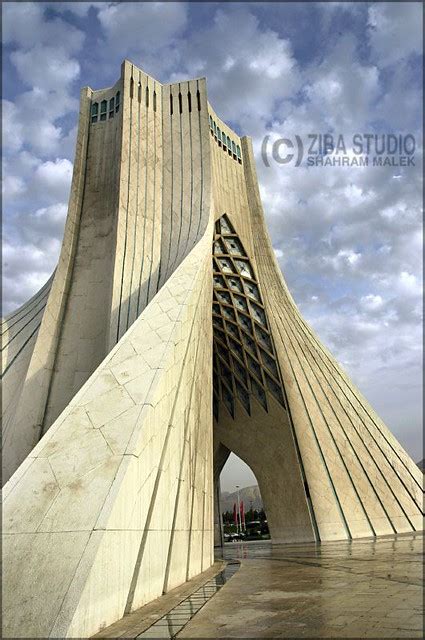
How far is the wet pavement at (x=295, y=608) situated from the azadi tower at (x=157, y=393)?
319 mm

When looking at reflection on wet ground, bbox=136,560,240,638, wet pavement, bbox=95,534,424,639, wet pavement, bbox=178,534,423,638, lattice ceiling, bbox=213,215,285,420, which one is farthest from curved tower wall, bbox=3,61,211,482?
wet pavement, bbox=178,534,423,638

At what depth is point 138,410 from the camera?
459cm

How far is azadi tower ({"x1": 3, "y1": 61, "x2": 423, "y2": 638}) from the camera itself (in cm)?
359

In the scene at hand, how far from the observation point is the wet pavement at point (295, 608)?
295 centimetres

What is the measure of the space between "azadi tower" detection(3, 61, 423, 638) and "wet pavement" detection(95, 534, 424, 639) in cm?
32

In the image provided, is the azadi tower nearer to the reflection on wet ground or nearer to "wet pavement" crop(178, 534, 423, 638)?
the reflection on wet ground

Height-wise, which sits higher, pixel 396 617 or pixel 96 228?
pixel 96 228

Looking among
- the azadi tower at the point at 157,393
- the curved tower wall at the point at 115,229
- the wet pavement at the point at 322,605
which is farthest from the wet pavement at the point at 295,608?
the curved tower wall at the point at 115,229

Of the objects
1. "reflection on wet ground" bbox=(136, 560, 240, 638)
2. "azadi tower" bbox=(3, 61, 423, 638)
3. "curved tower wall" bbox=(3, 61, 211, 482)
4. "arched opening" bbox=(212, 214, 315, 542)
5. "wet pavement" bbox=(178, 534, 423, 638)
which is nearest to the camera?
"wet pavement" bbox=(178, 534, 423, 638)

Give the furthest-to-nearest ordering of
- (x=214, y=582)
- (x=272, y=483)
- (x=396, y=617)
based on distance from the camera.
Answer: (x=272, y=483) → (x=214, y=582) → (x=396, y=617)

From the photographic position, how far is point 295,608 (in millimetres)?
3672

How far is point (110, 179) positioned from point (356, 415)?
9777 mm

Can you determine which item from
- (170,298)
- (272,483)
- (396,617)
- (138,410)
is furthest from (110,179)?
(396,617)

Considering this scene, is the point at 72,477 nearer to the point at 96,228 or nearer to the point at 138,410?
the point at 138,410
